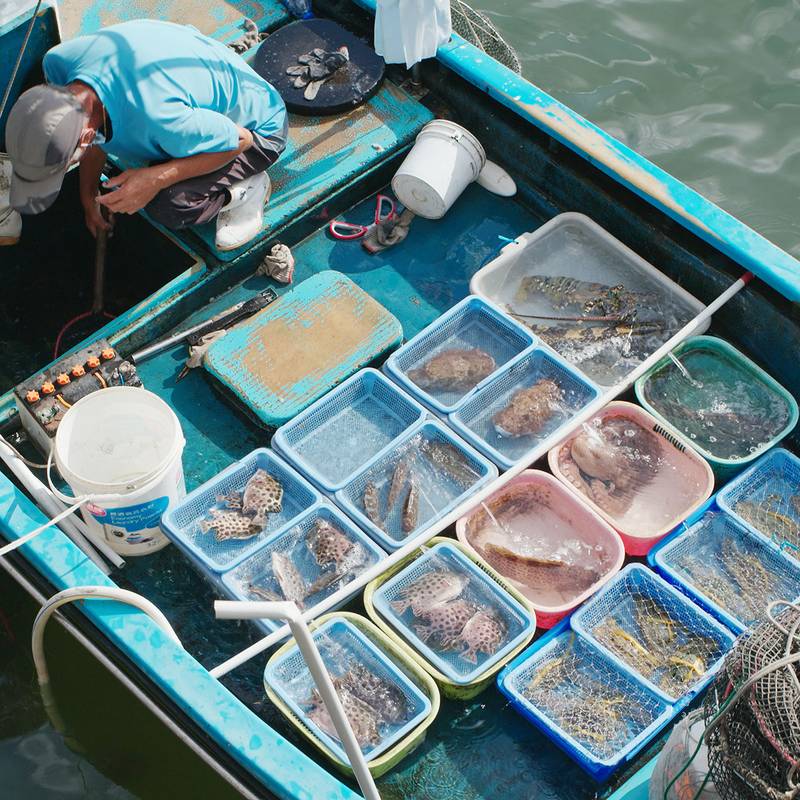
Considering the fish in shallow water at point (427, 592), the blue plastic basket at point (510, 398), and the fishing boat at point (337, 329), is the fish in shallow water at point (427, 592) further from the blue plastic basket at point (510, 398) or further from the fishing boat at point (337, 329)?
the blue plastic basket at point (510, 398)

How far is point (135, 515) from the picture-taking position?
3934mm

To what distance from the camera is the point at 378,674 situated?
3793 millimetres

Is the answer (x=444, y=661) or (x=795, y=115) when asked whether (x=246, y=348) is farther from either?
(x=795, y=115)

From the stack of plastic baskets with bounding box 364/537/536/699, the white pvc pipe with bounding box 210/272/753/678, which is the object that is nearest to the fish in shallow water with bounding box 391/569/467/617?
the stack of plastic baskets with bounding box 364/537/536/699

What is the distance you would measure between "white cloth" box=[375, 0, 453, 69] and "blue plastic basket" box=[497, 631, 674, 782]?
2.67m

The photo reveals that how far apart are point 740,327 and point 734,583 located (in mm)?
1166

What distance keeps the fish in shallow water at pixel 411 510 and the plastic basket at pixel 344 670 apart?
1.38ft

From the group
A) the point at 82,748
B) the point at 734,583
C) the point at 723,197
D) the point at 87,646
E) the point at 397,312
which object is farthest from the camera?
the point at 723,197

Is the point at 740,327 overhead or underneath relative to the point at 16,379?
overhead

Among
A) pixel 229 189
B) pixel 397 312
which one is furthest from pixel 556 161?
pixel 229 189

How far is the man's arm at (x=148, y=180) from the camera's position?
4445 mm

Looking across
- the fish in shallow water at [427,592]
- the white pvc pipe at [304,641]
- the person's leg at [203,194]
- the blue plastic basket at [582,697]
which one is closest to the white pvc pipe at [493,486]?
the fish in shallow water at [427,592]

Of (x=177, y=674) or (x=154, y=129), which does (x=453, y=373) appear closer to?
(x=154, y=129)

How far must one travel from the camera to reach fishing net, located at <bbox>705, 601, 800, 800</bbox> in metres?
2.85
